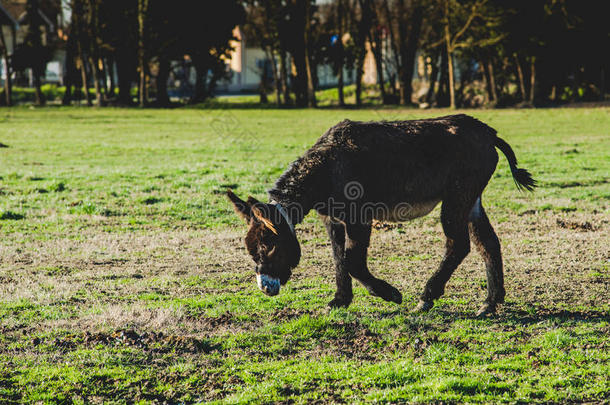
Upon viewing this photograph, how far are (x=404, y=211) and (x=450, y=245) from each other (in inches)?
25.2

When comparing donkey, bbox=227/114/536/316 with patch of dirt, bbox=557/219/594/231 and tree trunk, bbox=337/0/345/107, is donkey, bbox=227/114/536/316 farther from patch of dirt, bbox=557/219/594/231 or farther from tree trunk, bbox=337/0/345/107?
tree trunk, bbox=337/0/345/107

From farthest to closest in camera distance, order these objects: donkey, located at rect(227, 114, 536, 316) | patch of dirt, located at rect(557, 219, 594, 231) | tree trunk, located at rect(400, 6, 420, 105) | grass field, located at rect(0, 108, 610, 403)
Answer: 1. tree trunk, located at rect(400, 6, 420, 105)
2. patch of dirt, located at rect(557, 219, 594, 231)
3. donkey, located at rect(227, 114, 536, 316)
4. grass field, located at rect(0, 108, 610, 403)

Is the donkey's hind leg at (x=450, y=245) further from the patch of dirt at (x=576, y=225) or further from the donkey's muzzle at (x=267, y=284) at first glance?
the patch of dirt at (x=576, y=225)

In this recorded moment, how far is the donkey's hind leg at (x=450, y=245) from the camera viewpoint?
7.76m

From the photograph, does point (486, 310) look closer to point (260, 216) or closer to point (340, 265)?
point (340, 265)

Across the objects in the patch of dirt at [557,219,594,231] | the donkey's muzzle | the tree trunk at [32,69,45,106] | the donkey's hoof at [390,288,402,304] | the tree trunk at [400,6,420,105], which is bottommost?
the patch of dirt at [557,219,594,231]

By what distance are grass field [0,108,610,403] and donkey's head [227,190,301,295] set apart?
2.08 ft

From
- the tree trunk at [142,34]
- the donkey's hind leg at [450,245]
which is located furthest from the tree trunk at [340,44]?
the donkey's hind leg at [450,245]

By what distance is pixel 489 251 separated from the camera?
314 inches

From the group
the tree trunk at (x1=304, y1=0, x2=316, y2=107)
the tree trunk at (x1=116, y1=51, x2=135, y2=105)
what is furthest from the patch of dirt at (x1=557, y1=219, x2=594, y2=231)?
the tree trunk at (x1=116, y1=51, x2=135, y2=105)

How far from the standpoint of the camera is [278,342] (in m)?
6.89

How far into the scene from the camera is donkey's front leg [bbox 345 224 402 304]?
24.4 feet

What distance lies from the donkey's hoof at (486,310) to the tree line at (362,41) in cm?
4424

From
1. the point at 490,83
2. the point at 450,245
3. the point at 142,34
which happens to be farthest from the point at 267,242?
the point at 490,83
